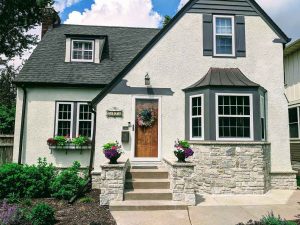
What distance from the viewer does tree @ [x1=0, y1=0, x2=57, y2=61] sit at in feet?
74.4

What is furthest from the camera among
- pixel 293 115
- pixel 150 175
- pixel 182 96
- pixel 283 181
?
pixel 293 115

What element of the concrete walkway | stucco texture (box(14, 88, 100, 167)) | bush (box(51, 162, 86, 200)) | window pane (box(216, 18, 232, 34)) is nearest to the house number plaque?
stucco texture (box(14, 88, 100, 167))

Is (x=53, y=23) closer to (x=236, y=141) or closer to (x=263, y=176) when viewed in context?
(x=236, y=141)

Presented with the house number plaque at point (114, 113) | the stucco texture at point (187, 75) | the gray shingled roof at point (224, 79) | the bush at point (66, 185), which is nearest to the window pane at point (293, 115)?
the stucco texture at point (187, 75)

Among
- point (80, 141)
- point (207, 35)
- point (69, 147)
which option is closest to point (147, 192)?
point (80, 141)

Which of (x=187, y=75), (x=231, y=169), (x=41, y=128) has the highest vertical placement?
(x=187, y=75)

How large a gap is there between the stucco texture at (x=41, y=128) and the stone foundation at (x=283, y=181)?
754 centimetres

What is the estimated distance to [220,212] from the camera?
668 centimetres

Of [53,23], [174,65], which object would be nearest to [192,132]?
[174,65]

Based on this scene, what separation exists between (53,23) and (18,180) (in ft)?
31.7

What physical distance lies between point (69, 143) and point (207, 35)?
7.27 m

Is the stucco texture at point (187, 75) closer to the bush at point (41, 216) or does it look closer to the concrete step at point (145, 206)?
the concrete step at point (145, 206)

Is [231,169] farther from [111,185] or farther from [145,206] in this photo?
[111,185]

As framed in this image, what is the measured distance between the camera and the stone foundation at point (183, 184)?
7.21 m
